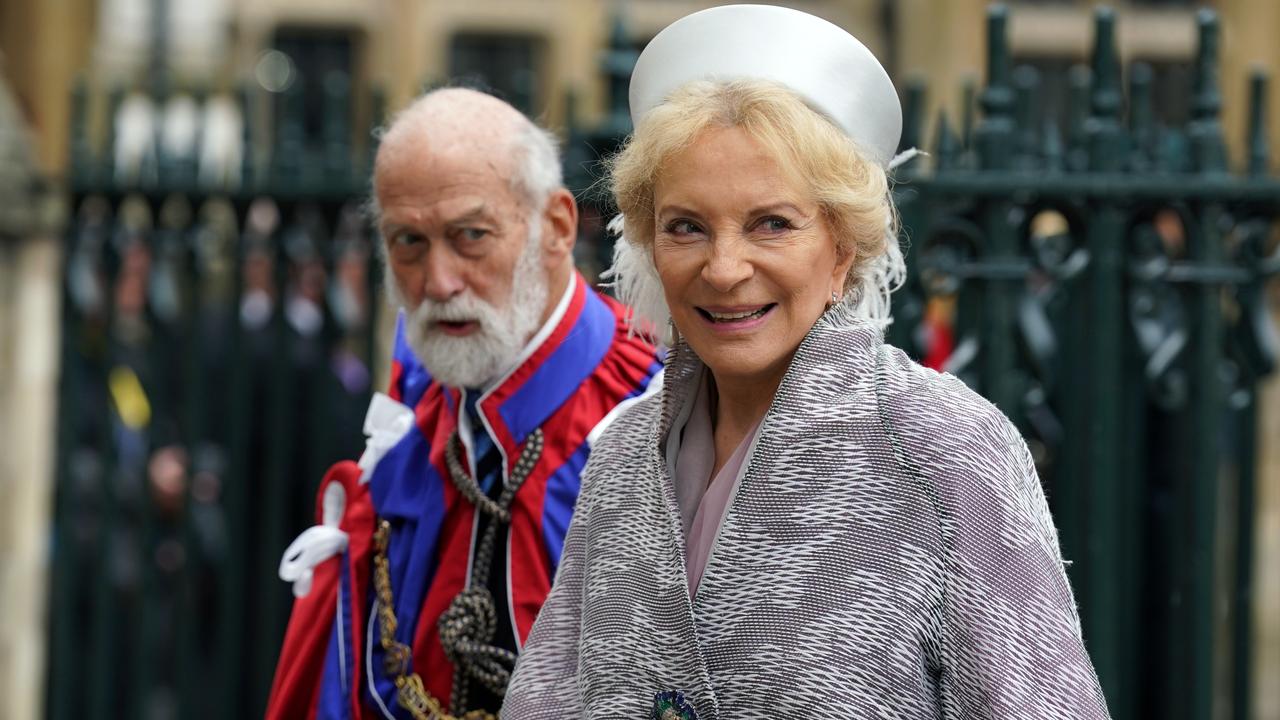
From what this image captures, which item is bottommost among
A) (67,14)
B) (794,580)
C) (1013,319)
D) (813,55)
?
(794,580)

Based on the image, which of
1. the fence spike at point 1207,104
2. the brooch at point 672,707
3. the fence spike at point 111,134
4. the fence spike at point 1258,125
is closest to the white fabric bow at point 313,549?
the brooch at point 672,707

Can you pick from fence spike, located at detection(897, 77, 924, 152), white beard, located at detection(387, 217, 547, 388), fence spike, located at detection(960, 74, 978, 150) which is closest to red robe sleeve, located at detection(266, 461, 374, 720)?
white beard, located at detection(387, 217, 547, 388)

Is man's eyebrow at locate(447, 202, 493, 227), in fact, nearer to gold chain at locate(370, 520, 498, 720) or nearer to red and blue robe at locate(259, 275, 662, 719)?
red and blue robe at locate(259, 275, 662, 719)

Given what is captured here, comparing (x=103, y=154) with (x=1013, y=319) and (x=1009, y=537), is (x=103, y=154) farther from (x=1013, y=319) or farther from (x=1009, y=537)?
(x=1009, y=537)

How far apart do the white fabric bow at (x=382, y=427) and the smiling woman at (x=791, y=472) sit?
0.93 metres

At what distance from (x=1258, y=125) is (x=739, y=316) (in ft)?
8.26

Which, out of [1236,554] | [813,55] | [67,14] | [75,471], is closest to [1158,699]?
[1236,554]

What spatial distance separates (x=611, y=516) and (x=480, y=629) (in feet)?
2.31

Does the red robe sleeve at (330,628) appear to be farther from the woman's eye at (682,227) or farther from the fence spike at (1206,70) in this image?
the fence spike at (1206,70)

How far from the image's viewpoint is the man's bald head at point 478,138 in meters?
2.93

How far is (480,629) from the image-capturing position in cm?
283

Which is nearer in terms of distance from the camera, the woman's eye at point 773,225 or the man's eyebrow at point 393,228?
the woman's eye at point 773,225

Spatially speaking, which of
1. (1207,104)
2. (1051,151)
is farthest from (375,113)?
(1207,104)

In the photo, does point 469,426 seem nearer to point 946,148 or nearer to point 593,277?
point 593,277
